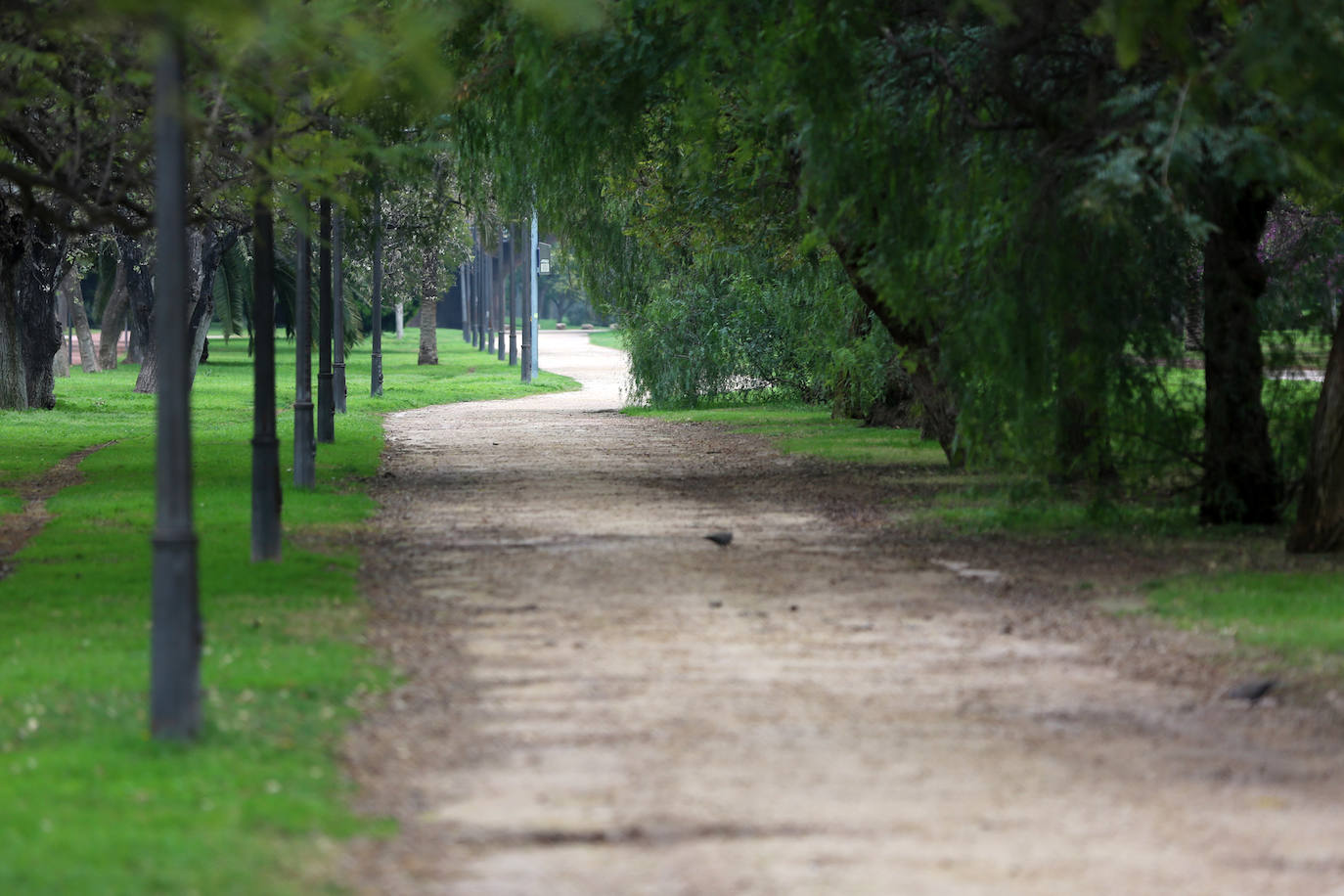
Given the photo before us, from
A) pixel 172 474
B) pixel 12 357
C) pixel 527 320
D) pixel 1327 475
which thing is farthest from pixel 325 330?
pixel 527 320

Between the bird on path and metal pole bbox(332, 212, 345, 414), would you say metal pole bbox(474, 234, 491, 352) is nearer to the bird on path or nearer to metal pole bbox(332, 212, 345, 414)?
metal pole bbox(332, 212, 345, 414)

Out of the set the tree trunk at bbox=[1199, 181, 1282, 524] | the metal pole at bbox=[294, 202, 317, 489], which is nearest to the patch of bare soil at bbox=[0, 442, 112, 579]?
the metal pole at bbox=[294, 202, 317, 489]

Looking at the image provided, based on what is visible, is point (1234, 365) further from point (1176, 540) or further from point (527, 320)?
point (527, 320)

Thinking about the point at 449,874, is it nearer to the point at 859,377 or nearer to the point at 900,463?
the point at 900,463

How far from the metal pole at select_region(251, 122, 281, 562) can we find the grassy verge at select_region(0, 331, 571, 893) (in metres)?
0.28

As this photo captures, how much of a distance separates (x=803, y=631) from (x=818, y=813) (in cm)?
401

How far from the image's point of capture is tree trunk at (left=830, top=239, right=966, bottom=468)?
18453 millimetres

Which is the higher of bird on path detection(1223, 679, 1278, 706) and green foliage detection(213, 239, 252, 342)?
green foliage detection(213, 239, 252, 342)

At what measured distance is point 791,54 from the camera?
574 inches

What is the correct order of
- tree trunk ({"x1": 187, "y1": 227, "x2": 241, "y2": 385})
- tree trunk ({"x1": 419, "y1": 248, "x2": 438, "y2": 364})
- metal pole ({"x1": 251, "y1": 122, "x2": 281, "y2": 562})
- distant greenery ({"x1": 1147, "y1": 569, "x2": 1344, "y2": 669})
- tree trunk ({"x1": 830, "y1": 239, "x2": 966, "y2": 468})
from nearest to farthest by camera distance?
distant greenery ({"x1": 1147, "y1": 569, "x2": 1344, "y2": 669}) < metal pole ({"x1": 251, "y1": 122, "x2": 281, "y2": 562}) < tree trunk ({"x1": 830, "y1": 239, "x2": 966, "y2": 468}) < tree trunk ({"x1": 187, "y1": 227, "x2": 241, "y2": 385}) < tree trunk ({"x1": 419, "y1": 248, "x2": 438, "y2": 364})

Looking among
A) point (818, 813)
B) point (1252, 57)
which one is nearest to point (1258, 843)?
point (818, 813)

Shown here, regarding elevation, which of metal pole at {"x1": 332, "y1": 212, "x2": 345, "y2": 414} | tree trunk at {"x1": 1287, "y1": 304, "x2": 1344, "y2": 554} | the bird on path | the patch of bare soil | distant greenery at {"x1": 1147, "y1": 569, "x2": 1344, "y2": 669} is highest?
metal pole at {"x1": 332, "y1": 212, "x2": 345, "y2": 414}

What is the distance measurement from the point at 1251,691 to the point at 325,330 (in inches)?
718

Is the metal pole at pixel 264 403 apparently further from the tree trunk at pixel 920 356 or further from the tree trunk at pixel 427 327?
the tree trunk at pixel 427 327
